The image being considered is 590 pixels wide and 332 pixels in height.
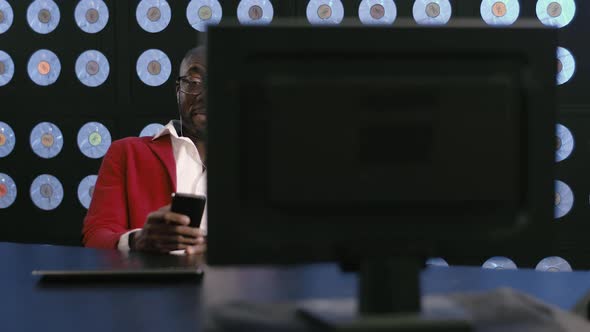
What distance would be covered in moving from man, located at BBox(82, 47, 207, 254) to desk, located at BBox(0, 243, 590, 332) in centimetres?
56

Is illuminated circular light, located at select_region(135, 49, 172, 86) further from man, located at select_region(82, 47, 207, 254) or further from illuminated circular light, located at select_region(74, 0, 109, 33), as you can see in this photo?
man, located at select_region(82, 47, 207, 254)

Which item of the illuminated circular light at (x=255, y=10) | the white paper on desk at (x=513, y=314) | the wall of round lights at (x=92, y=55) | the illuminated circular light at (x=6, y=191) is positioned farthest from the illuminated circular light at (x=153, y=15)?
the white paper on desk at (x=513, y=314)

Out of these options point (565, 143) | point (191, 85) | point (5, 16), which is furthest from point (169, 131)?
point (565, 143)

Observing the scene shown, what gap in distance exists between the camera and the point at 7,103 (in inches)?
118

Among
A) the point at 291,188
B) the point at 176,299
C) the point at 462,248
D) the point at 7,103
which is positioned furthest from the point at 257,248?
the point at 7,103

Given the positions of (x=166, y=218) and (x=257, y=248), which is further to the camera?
(x=166, y=218)

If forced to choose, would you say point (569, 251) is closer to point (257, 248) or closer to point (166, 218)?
point (166, 218)

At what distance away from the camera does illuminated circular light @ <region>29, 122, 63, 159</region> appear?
2.98m

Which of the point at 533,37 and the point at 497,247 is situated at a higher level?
the point at 533,37

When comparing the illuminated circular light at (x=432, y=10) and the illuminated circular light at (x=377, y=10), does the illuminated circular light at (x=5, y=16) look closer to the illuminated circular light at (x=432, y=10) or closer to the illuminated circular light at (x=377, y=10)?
the illuminated circular light at (x=377, y=10)

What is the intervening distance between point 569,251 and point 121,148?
5.56 ft

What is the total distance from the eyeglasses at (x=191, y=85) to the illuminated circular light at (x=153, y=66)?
846 mm

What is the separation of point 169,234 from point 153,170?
0.62 m

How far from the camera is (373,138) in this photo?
80cm
